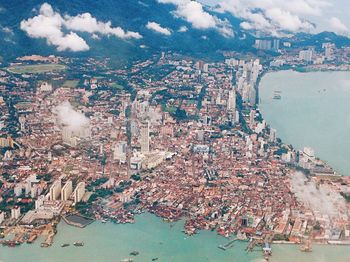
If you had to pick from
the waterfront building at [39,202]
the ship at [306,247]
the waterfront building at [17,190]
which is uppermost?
the waterfront building at [17,190]

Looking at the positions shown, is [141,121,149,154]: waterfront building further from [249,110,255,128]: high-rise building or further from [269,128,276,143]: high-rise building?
[249,110,255,128]: high-rise building

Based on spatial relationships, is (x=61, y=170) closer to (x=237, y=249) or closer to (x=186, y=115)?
(x=237, y=249)

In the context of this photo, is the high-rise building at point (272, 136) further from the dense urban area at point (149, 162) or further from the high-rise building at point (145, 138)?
the high-rise building at point (145, 138)

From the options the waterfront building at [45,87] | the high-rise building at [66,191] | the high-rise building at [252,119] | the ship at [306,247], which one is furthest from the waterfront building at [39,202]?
the high-rise building at [252,119]

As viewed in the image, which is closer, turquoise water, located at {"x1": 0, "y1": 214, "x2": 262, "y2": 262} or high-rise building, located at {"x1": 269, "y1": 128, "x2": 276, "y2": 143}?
turquoise water, located at {"x1": 0, "y1": 214, "x2": 262, "y2": 262}

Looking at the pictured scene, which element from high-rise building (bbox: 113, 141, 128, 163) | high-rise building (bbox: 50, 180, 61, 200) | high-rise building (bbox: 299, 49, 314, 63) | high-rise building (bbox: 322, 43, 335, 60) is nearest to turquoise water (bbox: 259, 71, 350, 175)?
high-rise building (bbox: 299, 49, 314, 63)

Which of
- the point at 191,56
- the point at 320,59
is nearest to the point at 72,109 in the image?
the point at 191,56

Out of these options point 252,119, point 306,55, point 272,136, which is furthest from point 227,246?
point 306,55

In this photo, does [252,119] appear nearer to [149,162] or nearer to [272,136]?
[272,136]
